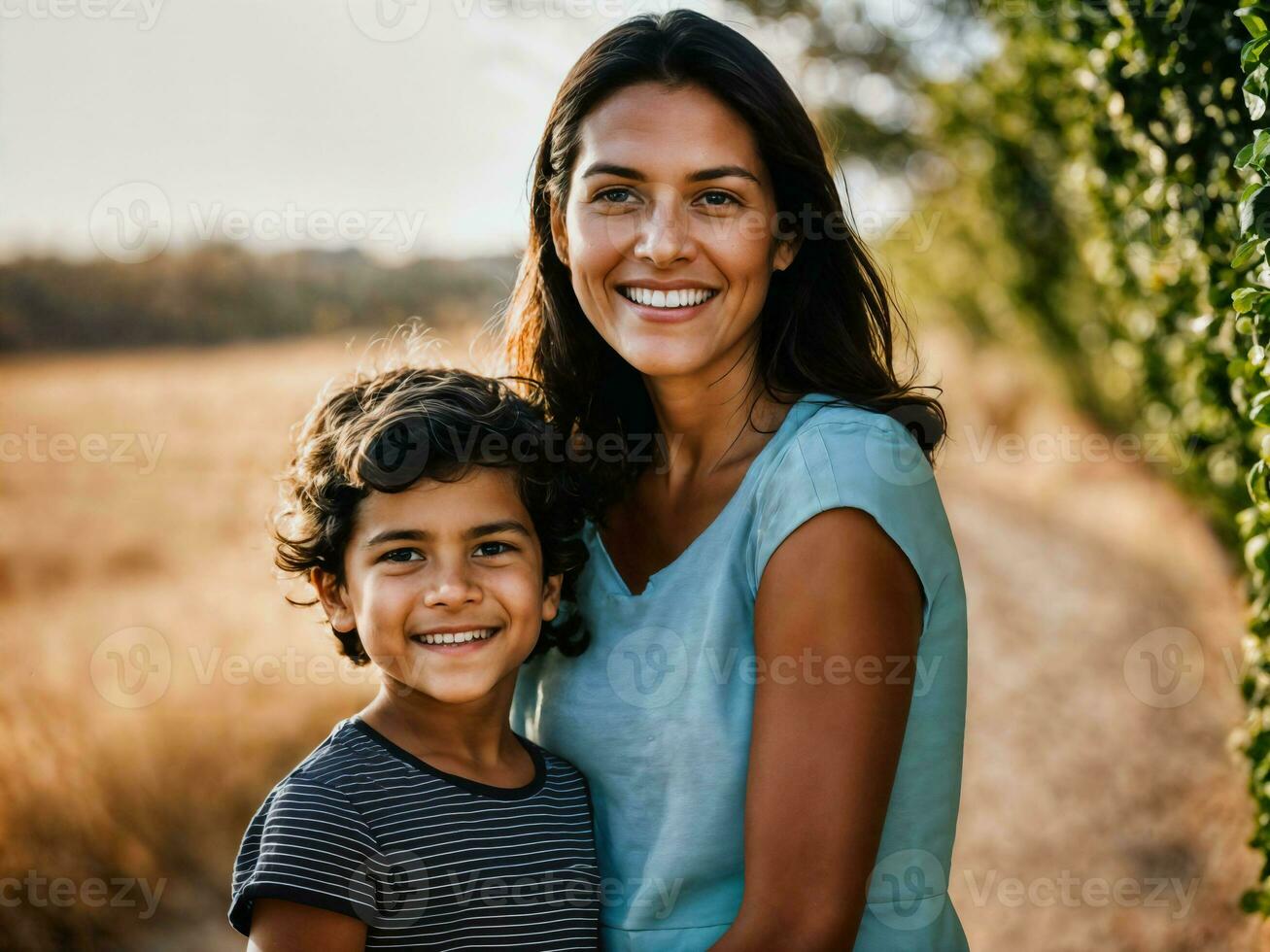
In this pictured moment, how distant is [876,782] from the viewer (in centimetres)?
178

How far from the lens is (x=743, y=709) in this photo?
6.30 ft

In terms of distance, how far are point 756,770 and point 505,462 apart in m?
0.76

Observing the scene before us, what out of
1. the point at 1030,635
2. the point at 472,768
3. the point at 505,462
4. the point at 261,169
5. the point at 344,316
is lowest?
the point at 1030,635

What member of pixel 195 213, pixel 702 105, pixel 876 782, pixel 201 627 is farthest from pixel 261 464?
pixel 876 782

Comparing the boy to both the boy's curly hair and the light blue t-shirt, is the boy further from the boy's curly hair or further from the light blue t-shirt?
the light blue t-shirt

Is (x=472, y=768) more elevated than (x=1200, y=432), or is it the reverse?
(x=1200, y=432)

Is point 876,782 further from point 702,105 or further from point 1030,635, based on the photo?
point 1030,635

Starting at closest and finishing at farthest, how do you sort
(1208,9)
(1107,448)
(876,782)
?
(876,782) → (1208,9) → (1107,448)
